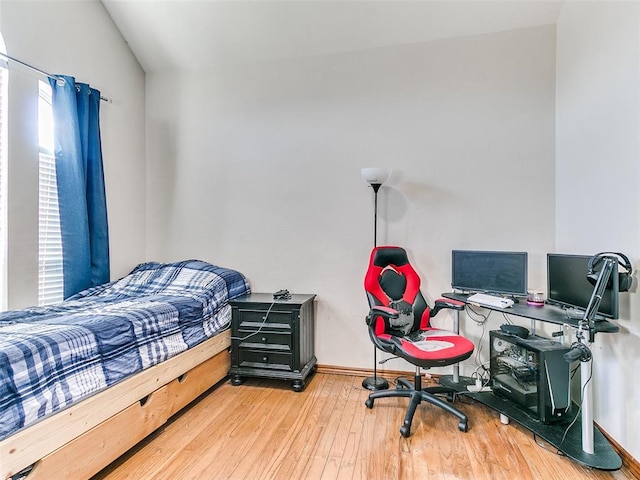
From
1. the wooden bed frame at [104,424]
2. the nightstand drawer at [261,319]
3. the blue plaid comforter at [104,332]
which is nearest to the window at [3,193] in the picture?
the blue plaid comforter at [104,332]

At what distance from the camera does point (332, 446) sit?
6.34 ft

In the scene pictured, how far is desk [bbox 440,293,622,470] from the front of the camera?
5.66 ft

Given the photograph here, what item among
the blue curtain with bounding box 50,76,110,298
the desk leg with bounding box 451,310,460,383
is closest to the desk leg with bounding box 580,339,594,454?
the desk leg with bounding box 451,310,460,383

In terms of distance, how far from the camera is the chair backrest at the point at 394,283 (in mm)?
2500

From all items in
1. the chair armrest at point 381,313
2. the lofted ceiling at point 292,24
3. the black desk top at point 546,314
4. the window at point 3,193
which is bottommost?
the chair armrest at point 381,313

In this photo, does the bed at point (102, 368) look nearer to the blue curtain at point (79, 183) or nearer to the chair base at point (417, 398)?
the blue curtain at point (79, 183)

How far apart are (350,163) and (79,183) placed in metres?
2.13

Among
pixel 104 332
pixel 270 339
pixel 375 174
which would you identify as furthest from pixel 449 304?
pixel 104 332

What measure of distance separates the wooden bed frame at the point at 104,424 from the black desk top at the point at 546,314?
195cm

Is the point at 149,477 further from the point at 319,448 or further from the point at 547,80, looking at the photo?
the point at 547,80

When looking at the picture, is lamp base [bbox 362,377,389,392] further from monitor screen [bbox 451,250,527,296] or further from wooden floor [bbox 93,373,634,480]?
monitor screen [bbox 451,250,527,296]

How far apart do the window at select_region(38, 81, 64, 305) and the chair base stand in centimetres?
243

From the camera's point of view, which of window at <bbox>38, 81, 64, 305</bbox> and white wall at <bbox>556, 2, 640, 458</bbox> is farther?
window at <bbox>38, 81, 64, 305</bbox>

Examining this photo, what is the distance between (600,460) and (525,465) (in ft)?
1.14
